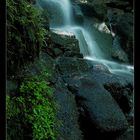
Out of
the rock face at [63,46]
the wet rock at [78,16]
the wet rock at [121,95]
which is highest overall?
the wet rock at [78,16]

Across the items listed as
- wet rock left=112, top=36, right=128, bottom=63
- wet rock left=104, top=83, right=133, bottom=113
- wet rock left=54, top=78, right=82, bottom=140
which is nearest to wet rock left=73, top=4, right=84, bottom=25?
wet rock left=112, top=36, right=128, bottom=63

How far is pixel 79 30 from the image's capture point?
12.5 metres

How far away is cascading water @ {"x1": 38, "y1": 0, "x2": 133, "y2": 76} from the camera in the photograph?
11.8 meters

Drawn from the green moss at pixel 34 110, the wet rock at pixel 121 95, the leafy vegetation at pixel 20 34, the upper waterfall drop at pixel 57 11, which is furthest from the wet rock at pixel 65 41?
the green moss at pixel 34 110

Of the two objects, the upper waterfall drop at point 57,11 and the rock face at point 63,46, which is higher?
the upper waterfall drop at point 57,11

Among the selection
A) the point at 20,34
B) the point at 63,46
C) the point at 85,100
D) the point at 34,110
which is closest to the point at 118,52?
the point at 63,46

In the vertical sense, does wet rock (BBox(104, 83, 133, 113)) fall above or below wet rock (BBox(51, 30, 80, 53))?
below

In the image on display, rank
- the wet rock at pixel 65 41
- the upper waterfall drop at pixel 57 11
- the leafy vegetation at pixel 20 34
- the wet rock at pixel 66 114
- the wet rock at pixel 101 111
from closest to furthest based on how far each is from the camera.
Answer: the leafy vegetation at pixel 20 34 < the wet rock at pixel 66 114 < the wet rock at pixel 101 111 < the wet rock at pixel 65 41 < the upper waterfall drop at pixel 57 11

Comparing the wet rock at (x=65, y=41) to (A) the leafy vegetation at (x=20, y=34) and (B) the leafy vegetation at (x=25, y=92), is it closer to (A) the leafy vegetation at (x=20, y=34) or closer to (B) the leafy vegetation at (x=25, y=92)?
(A) the leafy vegetation at (x=20, y=34)

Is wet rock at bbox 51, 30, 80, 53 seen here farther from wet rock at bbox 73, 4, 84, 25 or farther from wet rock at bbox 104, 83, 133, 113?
wet rock at bbox 73, 4, 84, 25

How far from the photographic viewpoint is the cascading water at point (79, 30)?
38.7 ft

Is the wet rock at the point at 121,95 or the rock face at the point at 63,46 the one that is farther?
the rock face at the point at 63,46

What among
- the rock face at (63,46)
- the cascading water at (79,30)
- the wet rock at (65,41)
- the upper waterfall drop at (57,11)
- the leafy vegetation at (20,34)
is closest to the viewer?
the leafy vegetation at (20,34)
